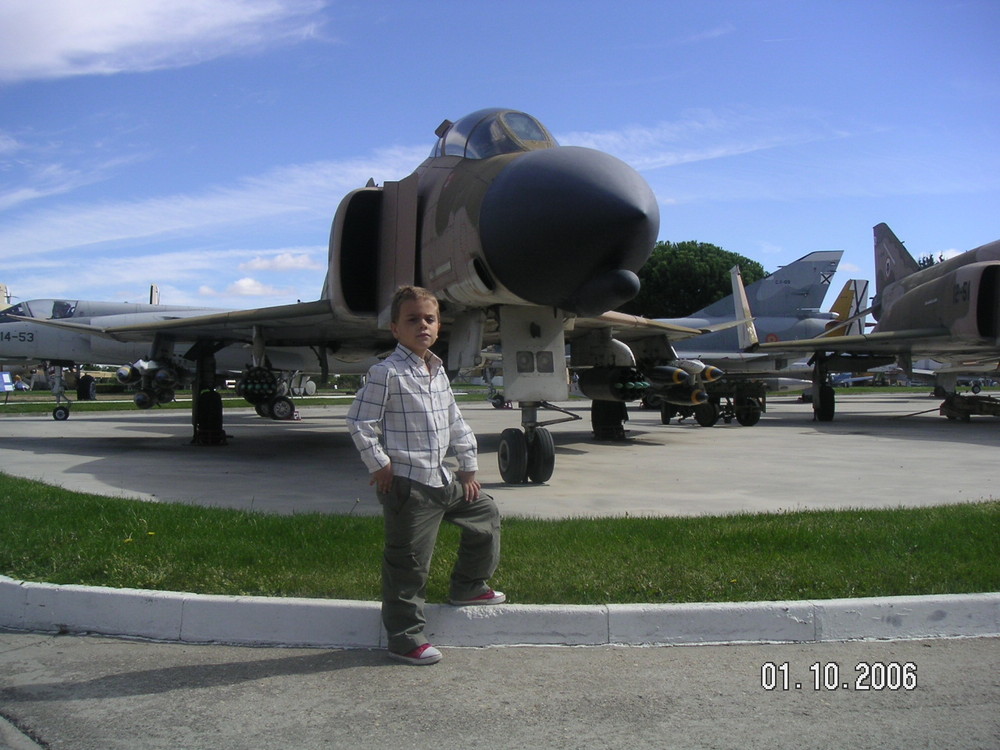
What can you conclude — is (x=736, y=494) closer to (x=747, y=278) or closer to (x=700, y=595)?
(x=700, y=595)

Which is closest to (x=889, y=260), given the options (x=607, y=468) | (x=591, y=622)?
(x=607, y=468)

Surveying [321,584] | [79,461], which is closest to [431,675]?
[321,584]

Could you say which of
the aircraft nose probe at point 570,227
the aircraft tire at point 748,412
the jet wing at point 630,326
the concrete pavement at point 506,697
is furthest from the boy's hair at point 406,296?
the aircraft tire at point 748,412

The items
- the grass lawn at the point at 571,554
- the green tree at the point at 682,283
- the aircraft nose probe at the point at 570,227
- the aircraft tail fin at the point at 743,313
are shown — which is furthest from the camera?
the green tree at the point at 682,283

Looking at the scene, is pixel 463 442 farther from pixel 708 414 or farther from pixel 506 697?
pixel 708 414

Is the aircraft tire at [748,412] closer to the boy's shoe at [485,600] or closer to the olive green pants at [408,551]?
the boy's shoe at [485,600]

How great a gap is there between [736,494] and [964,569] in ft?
10.9

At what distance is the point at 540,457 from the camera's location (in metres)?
8.20

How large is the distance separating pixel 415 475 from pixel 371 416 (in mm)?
306

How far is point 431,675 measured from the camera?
3363 millimetres

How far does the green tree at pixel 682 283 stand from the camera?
187 feet

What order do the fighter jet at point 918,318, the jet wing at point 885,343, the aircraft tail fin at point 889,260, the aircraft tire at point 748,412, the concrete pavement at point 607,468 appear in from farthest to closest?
the aircraft tail fin at point 889,260
the aircraft tire at point 748,412
the jet wing at point 885,343
the fighter jet at point 918,318
the concrete pavement at point 607,468

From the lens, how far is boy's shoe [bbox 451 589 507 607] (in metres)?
3.83
